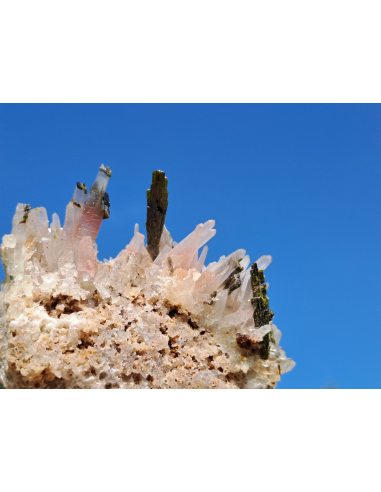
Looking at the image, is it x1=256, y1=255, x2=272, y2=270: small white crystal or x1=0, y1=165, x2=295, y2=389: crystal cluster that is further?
x1=256, y1=255, x2=272, y2=270: small white crystal

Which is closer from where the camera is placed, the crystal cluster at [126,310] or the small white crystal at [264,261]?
the crystal cluster at [126,310]

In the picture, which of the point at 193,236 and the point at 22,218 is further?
the point at 193,236

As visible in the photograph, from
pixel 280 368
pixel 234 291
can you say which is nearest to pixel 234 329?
pixel 234 291

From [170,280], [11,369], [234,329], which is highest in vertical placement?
[170,280]

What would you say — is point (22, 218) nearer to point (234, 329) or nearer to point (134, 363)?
point (134, 363)

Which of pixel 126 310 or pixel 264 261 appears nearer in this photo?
pixel 126 310

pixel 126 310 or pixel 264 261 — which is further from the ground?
pixel 264 261

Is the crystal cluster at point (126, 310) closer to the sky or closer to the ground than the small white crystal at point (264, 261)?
closer to the ground

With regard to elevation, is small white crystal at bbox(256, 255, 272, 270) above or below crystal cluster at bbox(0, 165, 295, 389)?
above
